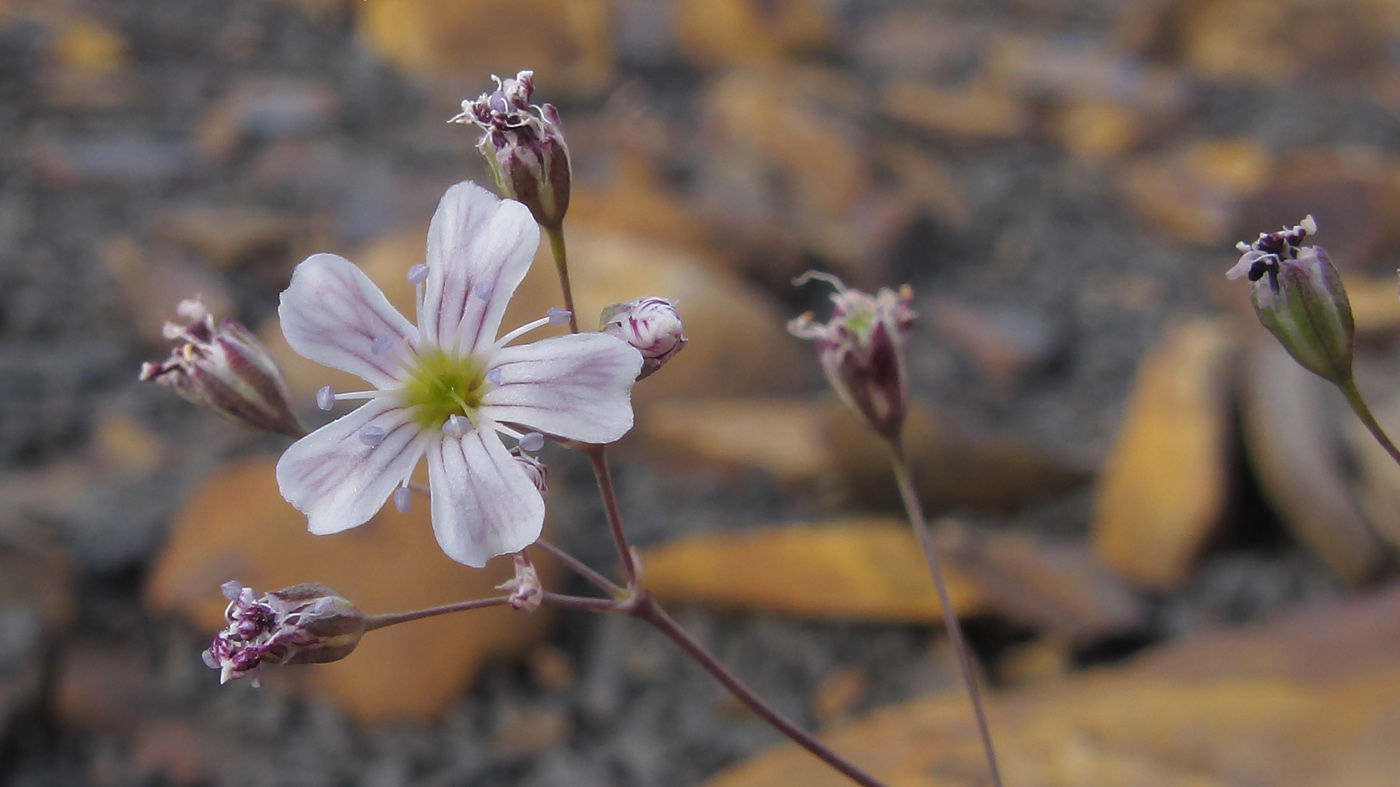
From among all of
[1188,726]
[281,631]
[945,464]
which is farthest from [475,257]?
[945,464]

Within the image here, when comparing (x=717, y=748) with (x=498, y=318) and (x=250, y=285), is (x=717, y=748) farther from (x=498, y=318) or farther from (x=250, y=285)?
(x=250, y=285)

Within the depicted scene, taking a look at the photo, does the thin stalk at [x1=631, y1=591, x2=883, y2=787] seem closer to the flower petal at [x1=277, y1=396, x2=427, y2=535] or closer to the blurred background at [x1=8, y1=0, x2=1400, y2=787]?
the flower petal at [x1=277, y1=396, x2=427, y2=535]

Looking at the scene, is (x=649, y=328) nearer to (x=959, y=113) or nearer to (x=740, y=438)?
(x=740, y=438)

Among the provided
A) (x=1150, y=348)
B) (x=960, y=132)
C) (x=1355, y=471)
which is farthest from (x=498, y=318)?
(x=960, y=132)

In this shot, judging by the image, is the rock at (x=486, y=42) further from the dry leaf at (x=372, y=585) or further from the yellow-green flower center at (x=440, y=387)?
the yellow-green flower center at (x=440, y=387)

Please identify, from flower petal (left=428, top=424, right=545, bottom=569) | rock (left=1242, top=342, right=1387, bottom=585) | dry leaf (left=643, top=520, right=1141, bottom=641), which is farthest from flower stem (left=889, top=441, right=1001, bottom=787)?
rock (left=1242, top=342, right=1387, bottom=585)

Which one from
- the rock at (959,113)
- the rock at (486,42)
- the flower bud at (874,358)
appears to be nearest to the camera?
the flower bud at (874,358)

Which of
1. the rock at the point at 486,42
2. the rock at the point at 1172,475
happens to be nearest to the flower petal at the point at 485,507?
the rock at the point at 1172,475
